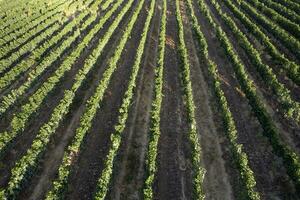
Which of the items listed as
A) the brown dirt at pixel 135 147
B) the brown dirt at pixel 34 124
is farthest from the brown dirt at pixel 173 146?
the brown dirt at pixel 34 124

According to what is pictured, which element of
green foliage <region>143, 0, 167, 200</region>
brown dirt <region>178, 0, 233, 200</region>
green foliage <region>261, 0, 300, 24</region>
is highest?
green foliage <region>143, 0, 167, 200</region>

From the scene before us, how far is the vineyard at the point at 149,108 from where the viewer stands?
26156 millimetres

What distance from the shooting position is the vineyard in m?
26.2

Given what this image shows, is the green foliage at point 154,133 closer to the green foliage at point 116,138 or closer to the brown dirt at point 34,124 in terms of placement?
the green foliage at point 116,138

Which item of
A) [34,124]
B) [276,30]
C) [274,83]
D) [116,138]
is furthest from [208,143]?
[276,30]

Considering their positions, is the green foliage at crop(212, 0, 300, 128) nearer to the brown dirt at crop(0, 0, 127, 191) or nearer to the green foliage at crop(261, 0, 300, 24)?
the green foliage at crop(261, 0, 300, 24)

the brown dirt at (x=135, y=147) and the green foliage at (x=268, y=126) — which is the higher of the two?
the green foliage at (x=268, y=126)

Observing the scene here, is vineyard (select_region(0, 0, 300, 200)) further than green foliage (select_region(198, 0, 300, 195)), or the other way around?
vineyard (select_region(0, 0, 300, 200))

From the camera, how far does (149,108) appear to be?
1313 inches

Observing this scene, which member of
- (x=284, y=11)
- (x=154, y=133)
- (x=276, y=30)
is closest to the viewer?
(x=154, y=133)

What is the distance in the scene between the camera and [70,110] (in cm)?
3291

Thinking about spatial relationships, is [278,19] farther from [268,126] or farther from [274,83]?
[268,126]

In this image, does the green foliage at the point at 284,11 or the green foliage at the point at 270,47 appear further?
the green foliage at the point at 284,11

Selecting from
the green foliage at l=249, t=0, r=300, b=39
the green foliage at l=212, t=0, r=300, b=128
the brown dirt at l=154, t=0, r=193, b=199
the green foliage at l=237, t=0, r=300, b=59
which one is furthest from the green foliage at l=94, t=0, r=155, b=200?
the green foliage at l=249, t=0, r=300, b=39
